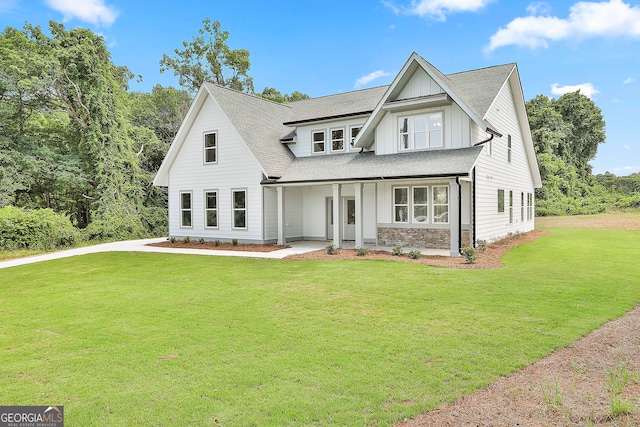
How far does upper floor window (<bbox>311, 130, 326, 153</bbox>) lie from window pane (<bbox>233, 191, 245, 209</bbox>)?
434 centimetres

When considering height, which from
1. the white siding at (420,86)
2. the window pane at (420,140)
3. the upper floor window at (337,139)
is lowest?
the window pane at (420,140)

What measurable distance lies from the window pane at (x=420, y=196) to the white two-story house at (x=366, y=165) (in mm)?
42

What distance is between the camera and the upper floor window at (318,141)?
20562mm

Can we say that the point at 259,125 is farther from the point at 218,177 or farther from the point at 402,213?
the point at 402,213

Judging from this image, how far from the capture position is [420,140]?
17109 millimetres

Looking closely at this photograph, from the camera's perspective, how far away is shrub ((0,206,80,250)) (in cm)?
1895

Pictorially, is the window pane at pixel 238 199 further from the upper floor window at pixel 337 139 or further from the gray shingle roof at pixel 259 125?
the upper floor window at pixel 337 139

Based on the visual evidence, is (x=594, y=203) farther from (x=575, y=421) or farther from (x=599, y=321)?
(x=575, y=421)

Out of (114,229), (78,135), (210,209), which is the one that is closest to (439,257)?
(210,209)

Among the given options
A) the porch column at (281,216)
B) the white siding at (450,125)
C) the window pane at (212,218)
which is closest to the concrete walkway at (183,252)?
the porch column at (281,216)

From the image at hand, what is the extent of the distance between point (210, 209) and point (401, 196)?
973cm

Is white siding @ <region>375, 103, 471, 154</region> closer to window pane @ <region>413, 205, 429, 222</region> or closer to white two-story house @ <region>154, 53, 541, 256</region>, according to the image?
white two-story house @ <region>154, 53, 541, 256</region>

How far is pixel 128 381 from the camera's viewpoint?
15.4 ft

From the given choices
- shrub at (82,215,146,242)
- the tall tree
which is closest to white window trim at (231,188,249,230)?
shrub at (82,215,146,242)
